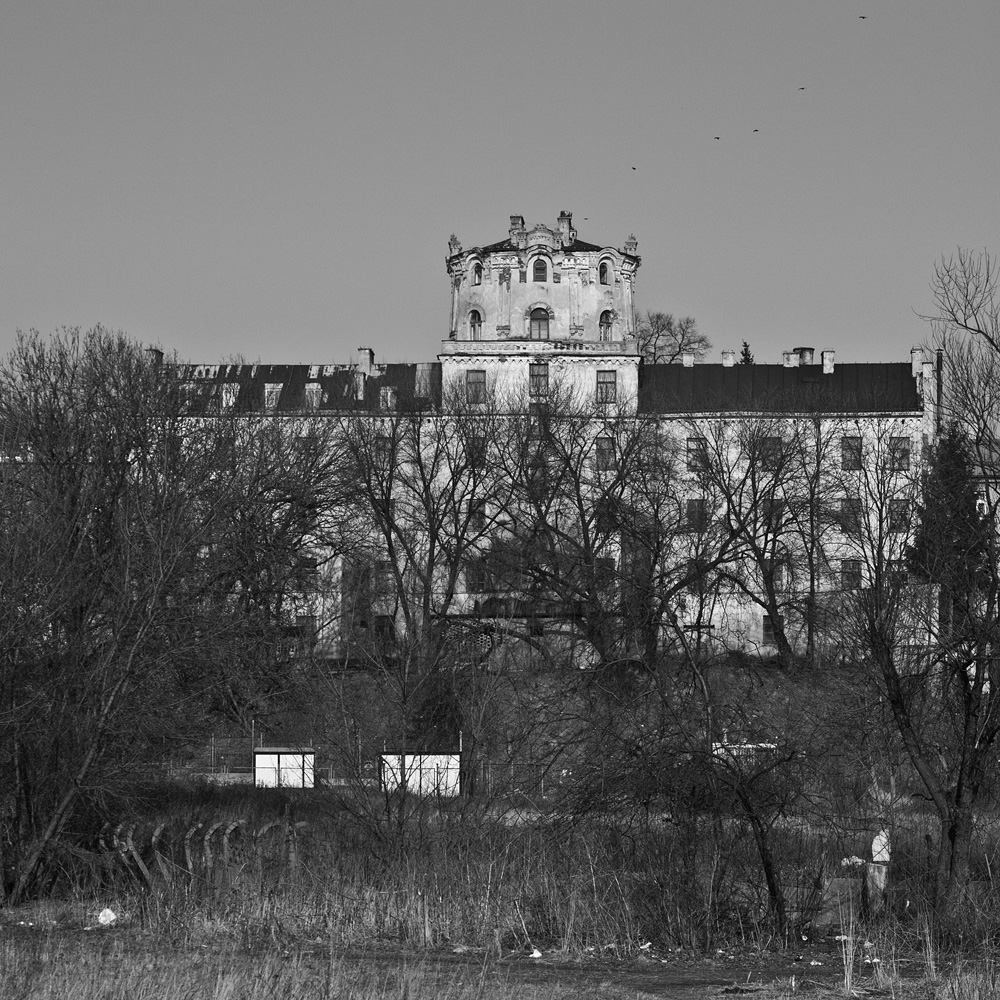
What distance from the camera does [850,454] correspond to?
5372 cm

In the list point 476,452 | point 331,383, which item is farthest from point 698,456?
point 331,383

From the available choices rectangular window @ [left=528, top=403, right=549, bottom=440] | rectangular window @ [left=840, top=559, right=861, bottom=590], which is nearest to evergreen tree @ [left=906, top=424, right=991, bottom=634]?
rectangular window @ [left=840, top=559, right=861, bottom=590]

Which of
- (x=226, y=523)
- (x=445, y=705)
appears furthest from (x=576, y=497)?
(x=226, y=523)

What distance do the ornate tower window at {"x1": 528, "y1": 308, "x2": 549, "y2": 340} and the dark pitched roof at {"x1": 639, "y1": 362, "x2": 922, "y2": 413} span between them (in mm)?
4528

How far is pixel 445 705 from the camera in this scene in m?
33.1

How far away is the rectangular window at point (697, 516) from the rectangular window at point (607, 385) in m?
8.03

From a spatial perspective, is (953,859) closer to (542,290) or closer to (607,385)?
(607,385)

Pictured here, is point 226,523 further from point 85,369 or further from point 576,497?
point 576,497

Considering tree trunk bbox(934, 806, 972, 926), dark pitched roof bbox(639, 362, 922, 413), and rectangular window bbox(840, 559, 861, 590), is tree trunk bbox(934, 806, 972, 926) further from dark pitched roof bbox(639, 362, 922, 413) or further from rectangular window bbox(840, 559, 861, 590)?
dark pitched roof bbox(639, 362, 922, 413)

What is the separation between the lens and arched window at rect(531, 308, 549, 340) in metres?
60.5

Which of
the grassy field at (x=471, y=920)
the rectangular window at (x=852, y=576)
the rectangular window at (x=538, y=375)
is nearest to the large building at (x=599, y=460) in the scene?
the rectangular window at (x=538, y=375)

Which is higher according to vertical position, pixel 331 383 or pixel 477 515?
pixel 331 383

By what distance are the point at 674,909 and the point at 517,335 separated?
44236mm

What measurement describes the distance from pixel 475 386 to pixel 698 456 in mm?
A: 9954
